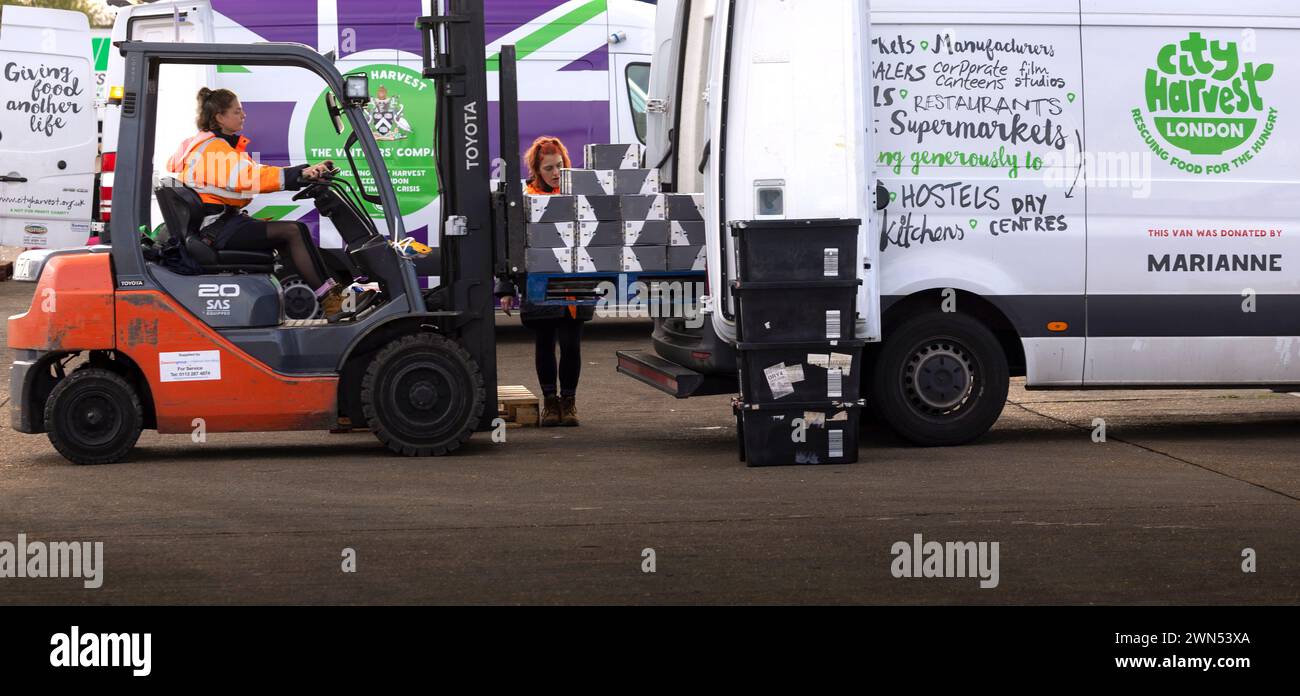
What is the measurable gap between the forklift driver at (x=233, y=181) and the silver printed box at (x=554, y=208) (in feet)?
3.91

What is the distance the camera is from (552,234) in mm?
9391

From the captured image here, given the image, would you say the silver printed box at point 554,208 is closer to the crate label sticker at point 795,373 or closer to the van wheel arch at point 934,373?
the crate label sticker at point 795,373

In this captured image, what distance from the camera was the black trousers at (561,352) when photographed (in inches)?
416

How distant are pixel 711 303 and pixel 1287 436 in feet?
12.5

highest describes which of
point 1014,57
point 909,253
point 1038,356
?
point 1014,57

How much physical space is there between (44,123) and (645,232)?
1232 cm

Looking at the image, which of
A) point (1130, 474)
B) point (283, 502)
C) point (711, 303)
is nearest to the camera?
point (283, 502)

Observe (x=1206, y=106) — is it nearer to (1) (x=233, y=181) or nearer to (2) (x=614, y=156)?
(2) (x=614, y=156)

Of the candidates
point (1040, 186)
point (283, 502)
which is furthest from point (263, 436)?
point (1040, 186)

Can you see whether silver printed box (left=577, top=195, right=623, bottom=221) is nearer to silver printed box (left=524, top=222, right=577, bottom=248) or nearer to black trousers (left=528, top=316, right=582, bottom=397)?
silver printed box (left=524, top=222, right=577, bottom=248)

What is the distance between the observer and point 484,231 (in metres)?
9.65

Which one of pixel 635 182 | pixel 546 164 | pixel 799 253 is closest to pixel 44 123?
pixel 546 164

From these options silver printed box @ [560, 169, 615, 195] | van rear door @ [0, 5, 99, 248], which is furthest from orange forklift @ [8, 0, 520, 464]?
van rear door @ [0, 5, 99, 248]

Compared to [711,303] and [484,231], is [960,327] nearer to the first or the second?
[711,303]
